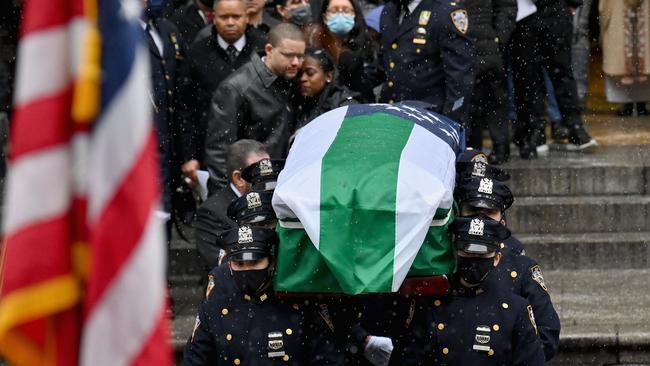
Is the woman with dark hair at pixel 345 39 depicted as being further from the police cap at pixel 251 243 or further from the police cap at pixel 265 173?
the police cap at pixel 251 243

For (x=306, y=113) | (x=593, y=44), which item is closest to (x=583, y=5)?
(x=593, y=44)

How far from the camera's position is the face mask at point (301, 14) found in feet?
36.1

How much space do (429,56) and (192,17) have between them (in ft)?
6.82

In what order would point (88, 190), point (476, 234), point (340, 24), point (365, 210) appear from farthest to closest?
point (340, 24) → point (476, 234) → point (365, 210) → point (88, 190)

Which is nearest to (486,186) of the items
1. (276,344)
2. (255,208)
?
(255,208)

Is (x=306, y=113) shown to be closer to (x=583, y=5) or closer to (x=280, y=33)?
(x=280, y=33)

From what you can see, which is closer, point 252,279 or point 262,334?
point 252,279

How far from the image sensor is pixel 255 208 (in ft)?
20.5

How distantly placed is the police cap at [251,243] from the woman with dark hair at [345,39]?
161 inches

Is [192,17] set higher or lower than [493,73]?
higher

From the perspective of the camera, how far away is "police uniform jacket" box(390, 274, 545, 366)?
618 cm

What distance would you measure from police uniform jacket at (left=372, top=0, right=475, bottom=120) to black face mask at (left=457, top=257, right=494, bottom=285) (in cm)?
A: 358

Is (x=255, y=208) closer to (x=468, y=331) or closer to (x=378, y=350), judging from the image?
(x=378, y=350)

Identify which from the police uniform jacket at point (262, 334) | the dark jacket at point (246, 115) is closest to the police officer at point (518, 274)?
the police uniform jacket at point (262, 334)
